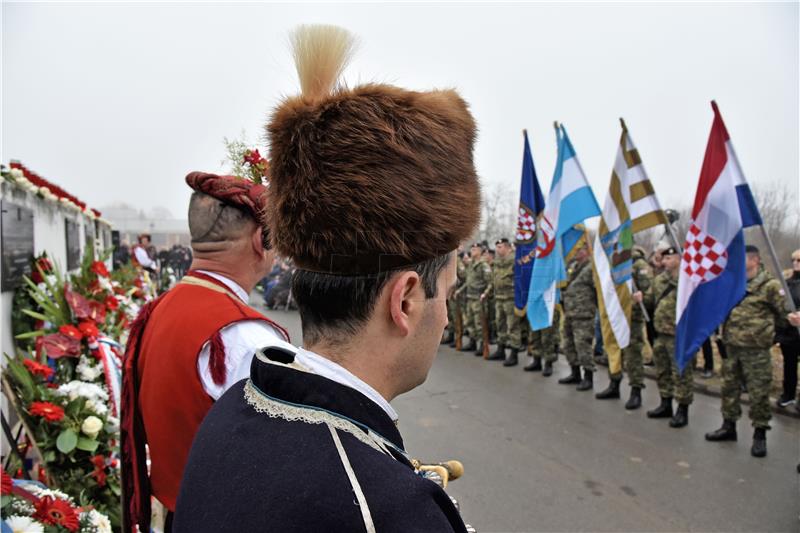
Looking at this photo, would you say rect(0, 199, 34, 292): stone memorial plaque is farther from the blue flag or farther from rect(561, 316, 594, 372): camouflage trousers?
rect(561, 316, 594, 372): camouflage trousers

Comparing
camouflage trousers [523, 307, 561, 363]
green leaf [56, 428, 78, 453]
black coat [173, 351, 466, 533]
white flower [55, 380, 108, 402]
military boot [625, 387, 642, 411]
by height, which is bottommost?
military boot [625, 387, 642, 411]

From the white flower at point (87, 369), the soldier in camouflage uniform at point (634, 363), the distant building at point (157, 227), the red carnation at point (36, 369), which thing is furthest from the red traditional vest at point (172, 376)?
the distant building at point (157, 227)

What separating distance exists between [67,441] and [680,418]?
5.69m

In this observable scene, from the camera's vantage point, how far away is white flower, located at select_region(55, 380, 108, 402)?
2.88 m

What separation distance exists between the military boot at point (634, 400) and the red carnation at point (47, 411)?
232 inches

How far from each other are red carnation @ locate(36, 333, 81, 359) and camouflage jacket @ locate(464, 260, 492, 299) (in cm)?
779

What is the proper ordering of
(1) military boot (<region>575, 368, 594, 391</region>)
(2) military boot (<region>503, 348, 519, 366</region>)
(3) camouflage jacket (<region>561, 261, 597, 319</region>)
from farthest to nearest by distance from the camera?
(2) military boot (<region>503, 348, 519, 366</region>) < (3) camouflage jacket (<region>561, 261, 597, 319</region>) < (1) military boot (<region>575, 368, 594, 391</region>)

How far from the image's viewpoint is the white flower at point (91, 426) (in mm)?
2760

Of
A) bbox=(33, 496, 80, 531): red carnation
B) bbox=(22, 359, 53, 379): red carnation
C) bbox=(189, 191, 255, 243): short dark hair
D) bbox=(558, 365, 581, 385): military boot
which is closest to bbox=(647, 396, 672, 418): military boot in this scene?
bbox=(558, 365, 581, 385): military boot

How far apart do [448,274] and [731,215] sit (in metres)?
4.41

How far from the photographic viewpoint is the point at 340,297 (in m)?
0.97

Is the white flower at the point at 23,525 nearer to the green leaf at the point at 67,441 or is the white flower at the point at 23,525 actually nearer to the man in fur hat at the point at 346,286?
the green leaf at the point at 67,441

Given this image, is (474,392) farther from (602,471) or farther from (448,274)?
(448,274)

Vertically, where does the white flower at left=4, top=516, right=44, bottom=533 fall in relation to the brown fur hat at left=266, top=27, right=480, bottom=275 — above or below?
below
